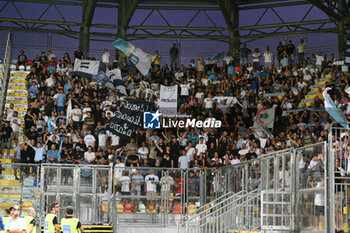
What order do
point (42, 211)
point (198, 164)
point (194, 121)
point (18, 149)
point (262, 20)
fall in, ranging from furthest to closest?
point (262, 20) < point (194, 121) < point (18, 149) < point (198, 164) < point (42, 211)

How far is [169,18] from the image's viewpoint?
4344 centimetres

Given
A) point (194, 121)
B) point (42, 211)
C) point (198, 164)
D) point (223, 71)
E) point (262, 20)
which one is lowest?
point (42, 211)

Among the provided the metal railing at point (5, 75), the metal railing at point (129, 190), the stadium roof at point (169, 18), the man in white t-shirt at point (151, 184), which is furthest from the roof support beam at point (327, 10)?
the metal railing at point (5, 75)

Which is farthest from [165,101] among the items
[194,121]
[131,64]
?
[131,64]

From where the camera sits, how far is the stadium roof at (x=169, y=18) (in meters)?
40.5

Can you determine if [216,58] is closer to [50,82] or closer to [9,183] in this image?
[50,82]

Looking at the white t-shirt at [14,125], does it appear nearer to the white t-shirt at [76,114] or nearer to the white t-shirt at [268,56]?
the white t-shirt at [76,114]

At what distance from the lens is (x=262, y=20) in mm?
42500

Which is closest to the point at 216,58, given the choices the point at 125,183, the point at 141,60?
the point at 141,60

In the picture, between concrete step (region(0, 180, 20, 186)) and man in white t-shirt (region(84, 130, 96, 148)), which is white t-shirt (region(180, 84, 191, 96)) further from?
concrete step (region(0, 180, 20, 186))

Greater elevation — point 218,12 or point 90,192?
point 218,12

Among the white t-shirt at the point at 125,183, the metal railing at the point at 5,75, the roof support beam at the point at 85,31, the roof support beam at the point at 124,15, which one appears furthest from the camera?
the roof support beam at the point at 85,31

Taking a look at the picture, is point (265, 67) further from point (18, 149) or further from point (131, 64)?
point (18, 149)

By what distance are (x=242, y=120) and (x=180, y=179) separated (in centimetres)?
684
